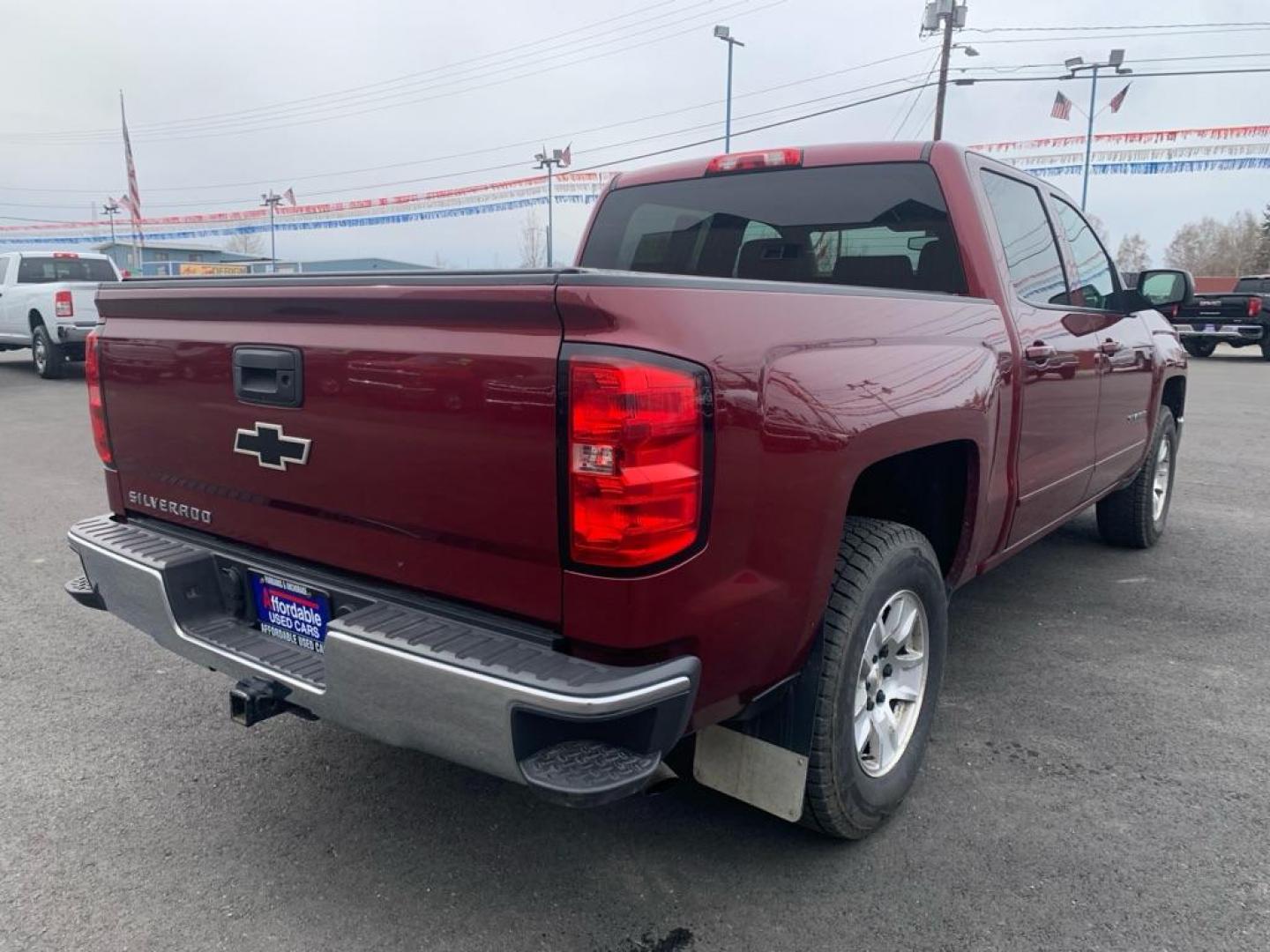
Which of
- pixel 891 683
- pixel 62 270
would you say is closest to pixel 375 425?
pixel 891 683

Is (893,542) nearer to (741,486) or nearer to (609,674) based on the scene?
(741,486)

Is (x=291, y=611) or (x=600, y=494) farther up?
(x=600, y=494)

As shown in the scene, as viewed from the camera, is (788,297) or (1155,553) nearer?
(788,297)

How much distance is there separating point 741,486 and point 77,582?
231 centimetres

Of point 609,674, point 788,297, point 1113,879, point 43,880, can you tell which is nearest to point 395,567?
point 609,674

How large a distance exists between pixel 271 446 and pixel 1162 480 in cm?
544

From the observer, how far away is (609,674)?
191 centimetres

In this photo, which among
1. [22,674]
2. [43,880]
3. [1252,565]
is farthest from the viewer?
[1252,565]

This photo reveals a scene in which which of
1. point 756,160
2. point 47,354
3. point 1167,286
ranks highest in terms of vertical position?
point 756,160

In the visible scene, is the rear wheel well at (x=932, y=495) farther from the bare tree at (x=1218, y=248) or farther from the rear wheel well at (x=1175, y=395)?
the bare tree at (x=1218, y=248)

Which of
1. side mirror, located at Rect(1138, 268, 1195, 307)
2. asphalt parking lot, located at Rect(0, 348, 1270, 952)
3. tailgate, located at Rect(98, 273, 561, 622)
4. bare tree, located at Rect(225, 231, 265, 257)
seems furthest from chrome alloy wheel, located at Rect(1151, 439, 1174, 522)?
bare tree, located at Rect(225, 231, 265, 257)

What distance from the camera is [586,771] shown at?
1.91 metres

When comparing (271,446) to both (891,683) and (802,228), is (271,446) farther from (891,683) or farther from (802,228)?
(802,228)

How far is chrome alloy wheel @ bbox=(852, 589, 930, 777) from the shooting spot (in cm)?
264
